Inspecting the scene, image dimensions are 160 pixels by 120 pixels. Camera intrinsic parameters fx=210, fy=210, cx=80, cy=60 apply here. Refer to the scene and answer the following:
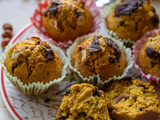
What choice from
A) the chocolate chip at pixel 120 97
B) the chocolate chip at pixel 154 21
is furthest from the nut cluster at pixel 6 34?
the chocolate chip at pixel 154 21

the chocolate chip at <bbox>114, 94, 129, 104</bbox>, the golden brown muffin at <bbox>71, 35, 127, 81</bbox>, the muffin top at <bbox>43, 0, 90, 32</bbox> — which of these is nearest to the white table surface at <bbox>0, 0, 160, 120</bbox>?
the muffin top at <bbox>43, 0, 90, 32</bbox>

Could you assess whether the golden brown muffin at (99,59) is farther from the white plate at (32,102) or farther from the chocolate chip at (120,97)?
the white plate at (32,102)

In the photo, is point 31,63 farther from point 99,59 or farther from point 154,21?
point 154,21

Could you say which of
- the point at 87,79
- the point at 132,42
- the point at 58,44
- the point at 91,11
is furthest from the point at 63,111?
the point at 91,11

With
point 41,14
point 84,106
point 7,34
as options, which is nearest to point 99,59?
point 84,106

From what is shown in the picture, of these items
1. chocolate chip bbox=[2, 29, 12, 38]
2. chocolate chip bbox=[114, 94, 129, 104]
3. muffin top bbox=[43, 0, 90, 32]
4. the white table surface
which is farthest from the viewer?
the white table surface

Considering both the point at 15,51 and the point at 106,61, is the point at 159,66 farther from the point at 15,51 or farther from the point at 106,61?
the point at 15,51

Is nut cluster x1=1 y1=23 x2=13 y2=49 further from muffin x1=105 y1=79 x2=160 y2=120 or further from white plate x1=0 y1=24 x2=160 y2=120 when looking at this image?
muffin x1=105 y1=79 x2=160 y2=120
